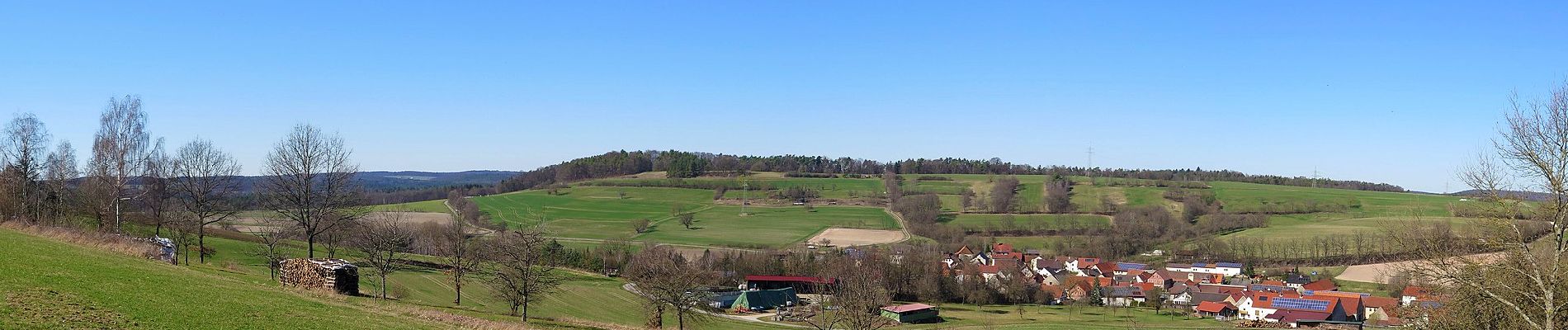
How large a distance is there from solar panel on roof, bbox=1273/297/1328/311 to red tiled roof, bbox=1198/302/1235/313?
411 cm

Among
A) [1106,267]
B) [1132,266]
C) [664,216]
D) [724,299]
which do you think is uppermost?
[664,216]

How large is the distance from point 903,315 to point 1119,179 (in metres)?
121

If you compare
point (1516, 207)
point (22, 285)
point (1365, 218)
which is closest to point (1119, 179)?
point (1365, 218)

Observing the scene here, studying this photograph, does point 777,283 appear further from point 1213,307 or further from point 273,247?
point 273,247

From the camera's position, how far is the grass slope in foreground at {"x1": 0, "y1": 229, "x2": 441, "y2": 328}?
601 inches

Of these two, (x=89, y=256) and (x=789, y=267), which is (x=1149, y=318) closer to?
(x=789, y=267)

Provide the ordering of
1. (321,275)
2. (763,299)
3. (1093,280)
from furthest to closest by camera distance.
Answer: (1093,280) → (763,299) → (321,275)

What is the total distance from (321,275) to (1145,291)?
239 feet

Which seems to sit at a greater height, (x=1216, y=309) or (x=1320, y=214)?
(x=1320, y=214)

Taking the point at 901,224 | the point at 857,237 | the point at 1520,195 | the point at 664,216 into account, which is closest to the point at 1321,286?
the point at 857,237

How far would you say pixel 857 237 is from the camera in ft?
376

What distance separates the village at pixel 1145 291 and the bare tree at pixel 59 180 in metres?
39.9

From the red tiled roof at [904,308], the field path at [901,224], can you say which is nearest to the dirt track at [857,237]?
the field path at [901,224]

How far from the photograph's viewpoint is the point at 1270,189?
154125 mm
